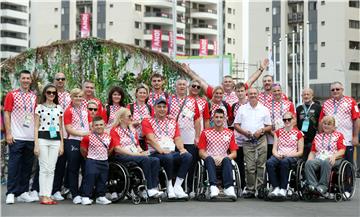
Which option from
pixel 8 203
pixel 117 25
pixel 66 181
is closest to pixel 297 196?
pixel 66 181

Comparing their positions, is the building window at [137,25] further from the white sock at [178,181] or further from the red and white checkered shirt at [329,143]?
the white sock at [178,181]

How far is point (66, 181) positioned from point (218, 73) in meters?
11.4

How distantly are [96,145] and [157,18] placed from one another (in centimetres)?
7305

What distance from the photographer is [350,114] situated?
11219mm

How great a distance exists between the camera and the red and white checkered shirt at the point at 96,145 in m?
10.2

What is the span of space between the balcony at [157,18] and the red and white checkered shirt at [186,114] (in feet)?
235

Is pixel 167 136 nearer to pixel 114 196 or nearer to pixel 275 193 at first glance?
pixel 114 196

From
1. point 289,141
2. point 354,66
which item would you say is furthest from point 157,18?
A: point 289,141

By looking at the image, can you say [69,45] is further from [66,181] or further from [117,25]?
Result: [117,25]

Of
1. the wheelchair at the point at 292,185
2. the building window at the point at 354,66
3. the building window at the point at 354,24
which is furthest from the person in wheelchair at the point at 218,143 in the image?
the building window at the point at 354,24

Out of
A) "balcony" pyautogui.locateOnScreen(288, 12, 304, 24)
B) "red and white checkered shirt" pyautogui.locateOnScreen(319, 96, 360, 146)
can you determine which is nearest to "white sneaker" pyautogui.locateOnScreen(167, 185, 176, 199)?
"red and white checkered shirt" pyautogui.locateOnScreen(319, 96, 360, 146)

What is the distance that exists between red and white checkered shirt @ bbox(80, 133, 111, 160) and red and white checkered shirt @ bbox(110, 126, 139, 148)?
5.9 inches

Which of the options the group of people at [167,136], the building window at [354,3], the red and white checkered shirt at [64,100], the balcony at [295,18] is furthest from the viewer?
the balcony at [295,18]

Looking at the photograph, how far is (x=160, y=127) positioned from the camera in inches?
420
